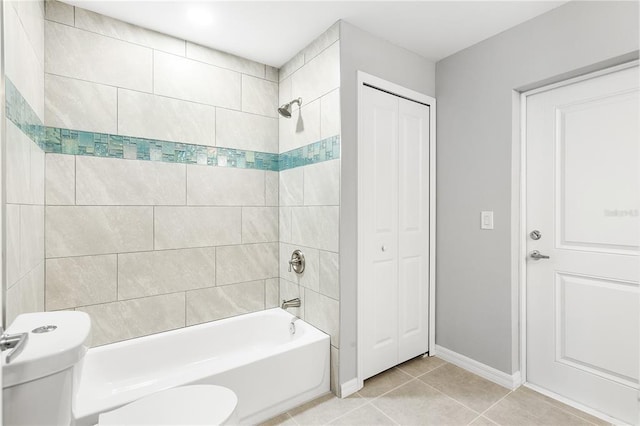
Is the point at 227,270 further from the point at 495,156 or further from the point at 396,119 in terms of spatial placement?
the point at 495,156

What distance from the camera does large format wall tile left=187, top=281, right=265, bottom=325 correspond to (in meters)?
2.32

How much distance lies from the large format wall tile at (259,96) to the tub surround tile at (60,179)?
122cm

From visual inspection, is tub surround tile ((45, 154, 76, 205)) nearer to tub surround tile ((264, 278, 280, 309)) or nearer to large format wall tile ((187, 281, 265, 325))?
large format wall tile ((187, 281, 265, 325))

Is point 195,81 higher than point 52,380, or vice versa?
A: point 195,81

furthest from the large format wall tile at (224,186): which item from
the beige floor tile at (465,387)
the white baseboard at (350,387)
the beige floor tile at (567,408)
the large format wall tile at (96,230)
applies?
the beige floor tile at (567,408)

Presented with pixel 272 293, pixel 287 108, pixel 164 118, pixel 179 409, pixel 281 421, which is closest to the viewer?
pixel 179 409

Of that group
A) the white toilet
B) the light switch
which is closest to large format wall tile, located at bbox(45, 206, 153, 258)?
the white toilet

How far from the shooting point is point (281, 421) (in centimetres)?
185

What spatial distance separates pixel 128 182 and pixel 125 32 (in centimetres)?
97

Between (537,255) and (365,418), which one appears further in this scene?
(537,255)

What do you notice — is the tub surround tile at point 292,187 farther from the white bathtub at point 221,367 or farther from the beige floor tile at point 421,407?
the beige floor tile at point 421,407

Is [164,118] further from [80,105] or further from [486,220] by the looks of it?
[486,220]

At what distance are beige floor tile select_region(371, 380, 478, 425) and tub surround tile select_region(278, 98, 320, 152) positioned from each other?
5.87 feet

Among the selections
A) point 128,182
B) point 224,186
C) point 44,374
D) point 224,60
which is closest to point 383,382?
point 224,186
